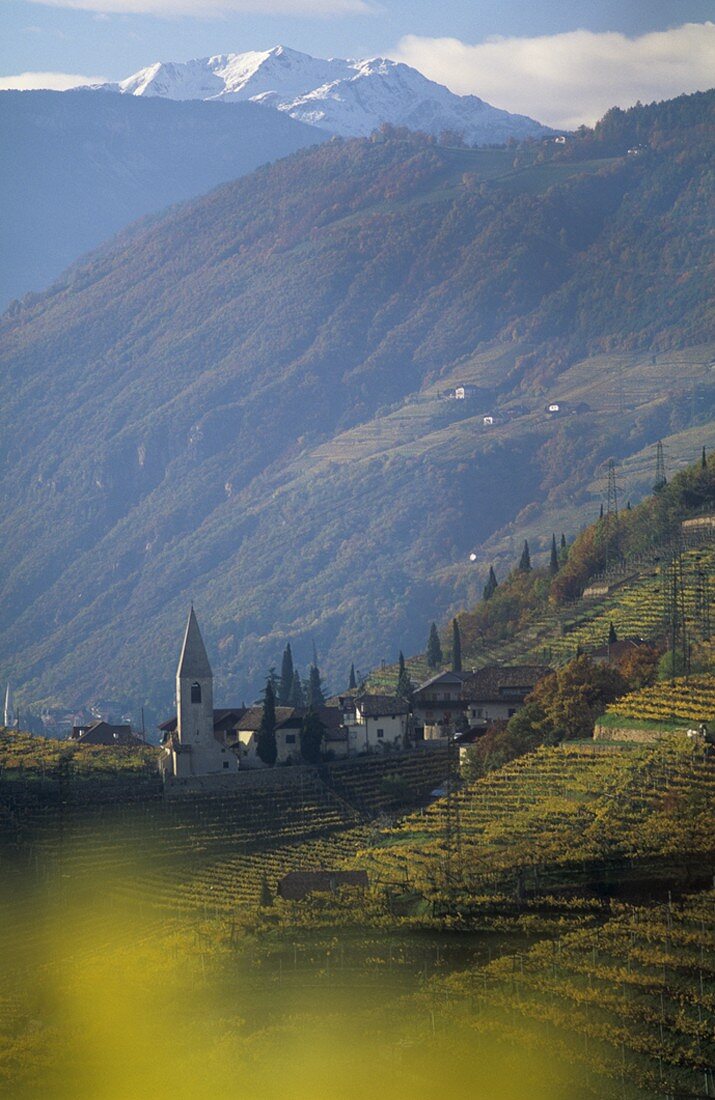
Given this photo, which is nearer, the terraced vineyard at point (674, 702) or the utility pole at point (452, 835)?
the utility pole at point (452, 835)

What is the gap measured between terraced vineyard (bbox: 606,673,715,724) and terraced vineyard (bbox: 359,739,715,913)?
11.1 ft

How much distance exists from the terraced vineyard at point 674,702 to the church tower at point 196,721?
1619 centimetres

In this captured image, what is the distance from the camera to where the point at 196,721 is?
95.6 metres

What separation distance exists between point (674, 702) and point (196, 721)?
20.1 metres

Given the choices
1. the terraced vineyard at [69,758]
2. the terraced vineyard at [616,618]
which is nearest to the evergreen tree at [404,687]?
the terraced vineyard at [616,618]

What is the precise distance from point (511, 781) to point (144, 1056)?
26.5 meters

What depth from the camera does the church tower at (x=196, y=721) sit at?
307 ft

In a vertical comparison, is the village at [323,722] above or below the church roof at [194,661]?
below

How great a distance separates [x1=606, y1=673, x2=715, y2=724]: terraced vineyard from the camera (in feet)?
284

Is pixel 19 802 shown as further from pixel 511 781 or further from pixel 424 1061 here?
pixel 424 1061

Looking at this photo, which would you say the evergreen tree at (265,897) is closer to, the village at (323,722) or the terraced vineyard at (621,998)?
the terraced vineyard at (621,998)

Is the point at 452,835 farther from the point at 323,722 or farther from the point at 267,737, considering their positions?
the point at 323,722

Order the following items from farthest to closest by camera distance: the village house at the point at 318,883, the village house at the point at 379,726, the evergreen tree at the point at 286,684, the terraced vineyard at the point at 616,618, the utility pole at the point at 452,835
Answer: the evergreen tree at the point at 286,684, the terraced vineyard at the point at 616,618, the village house at the point at 379,726, the village house at the point at 318,883, the utility pole at the point at 452,835

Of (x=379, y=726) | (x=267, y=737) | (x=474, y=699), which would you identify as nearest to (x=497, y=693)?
(x=474, y=699)
